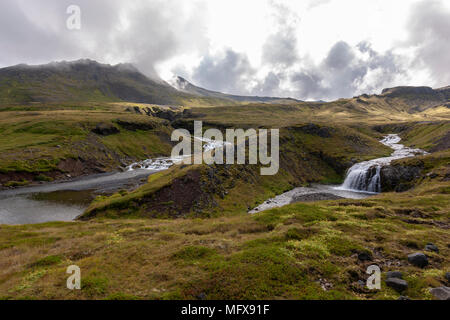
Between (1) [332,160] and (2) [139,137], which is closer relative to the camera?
(1) [332,160]

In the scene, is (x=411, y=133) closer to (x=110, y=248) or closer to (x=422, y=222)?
(x=422, y=222)

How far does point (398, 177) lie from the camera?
62.2 meters

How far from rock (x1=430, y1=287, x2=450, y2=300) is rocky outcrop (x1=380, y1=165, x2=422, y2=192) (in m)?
Result: 57.0

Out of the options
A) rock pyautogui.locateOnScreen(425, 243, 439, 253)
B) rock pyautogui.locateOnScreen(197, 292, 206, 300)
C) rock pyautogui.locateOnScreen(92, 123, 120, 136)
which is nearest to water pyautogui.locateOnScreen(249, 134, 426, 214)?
rock pyautogui.locateOnScreen(425, 243, 439, 253)

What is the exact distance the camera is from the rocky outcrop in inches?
2338

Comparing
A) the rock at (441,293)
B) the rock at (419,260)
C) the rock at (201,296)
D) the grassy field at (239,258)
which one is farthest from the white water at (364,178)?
the rock at (201,296)

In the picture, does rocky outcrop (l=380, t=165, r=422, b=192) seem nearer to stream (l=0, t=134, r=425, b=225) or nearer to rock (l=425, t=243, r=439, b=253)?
stream (l=0, t=134, r=425, b=225)

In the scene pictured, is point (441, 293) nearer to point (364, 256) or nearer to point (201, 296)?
point (364, 256)

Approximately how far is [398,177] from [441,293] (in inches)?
2416

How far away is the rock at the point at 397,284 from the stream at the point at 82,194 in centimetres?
3735

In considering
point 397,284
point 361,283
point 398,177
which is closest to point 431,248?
point 397,284
